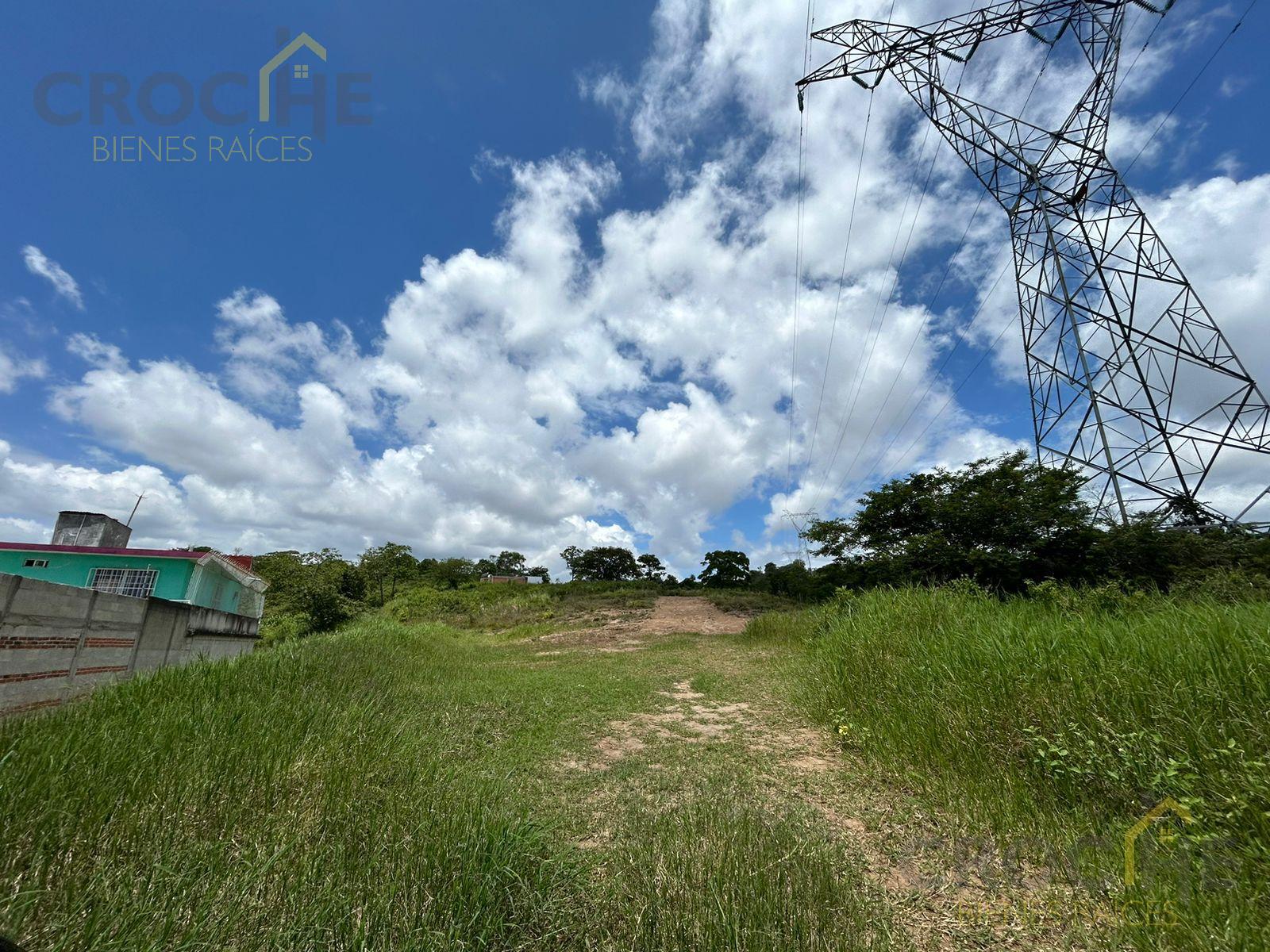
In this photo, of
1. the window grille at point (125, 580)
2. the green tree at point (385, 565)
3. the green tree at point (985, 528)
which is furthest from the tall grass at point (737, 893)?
the green tree at point (385, 565)

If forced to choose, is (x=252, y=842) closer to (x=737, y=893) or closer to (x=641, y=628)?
(x=737, y=893)

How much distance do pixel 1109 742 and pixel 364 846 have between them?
521 centimetres

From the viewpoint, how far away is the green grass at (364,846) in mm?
2201

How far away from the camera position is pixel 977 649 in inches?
203

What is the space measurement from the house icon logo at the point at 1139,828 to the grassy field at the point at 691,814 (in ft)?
0.23

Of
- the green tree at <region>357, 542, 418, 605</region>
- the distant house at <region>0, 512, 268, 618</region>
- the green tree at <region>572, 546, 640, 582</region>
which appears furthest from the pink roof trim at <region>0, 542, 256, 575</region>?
the green tree at <region>572, 546, 640, 582</region>

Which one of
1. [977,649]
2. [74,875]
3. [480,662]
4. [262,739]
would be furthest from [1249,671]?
[480,662]

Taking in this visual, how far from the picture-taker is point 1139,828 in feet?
8.63

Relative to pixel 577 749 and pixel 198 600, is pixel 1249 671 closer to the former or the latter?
pixel 577 749

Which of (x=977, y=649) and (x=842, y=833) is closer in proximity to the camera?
(x=842, y=833)

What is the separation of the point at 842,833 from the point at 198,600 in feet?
84.6

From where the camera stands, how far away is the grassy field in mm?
2295

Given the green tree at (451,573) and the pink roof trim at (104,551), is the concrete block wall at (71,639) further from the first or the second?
the green tree at (451,573)

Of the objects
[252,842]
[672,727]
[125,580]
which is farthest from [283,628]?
[252,842]
